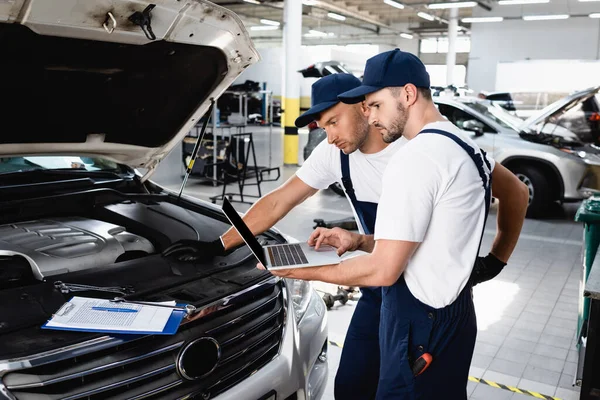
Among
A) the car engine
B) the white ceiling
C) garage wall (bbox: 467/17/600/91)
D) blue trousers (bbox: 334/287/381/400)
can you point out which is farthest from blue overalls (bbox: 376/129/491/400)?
garage wall (bbox: 467/17/600/91)

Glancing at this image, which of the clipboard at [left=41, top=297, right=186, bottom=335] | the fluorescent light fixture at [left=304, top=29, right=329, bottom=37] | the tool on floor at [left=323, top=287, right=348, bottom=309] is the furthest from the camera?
the fluorescent light fixture at [left=304, top=29, right=329, bottom=37]

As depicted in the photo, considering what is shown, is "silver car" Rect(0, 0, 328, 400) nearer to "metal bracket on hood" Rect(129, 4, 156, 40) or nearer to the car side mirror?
"metal bracket on hood" Rect(129, 4, 156, 40)

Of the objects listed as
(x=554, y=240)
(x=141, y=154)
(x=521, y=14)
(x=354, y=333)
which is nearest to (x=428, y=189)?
(x=354, y=333)

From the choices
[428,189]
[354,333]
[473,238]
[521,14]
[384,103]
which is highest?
[521,14]

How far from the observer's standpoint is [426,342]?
166cm

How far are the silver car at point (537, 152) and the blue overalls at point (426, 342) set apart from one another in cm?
588

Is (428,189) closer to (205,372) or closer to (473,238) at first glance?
(473,238)

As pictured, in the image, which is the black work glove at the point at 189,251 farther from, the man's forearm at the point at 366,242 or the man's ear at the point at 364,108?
the man's ear at the point at 364,108

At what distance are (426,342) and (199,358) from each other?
672 mm

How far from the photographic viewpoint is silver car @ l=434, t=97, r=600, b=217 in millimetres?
6898

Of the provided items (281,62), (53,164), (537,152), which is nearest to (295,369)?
(53,164)

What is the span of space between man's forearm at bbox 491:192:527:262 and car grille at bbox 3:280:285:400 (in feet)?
2.85

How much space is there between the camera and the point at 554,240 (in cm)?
631

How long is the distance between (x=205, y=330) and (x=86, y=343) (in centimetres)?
35
